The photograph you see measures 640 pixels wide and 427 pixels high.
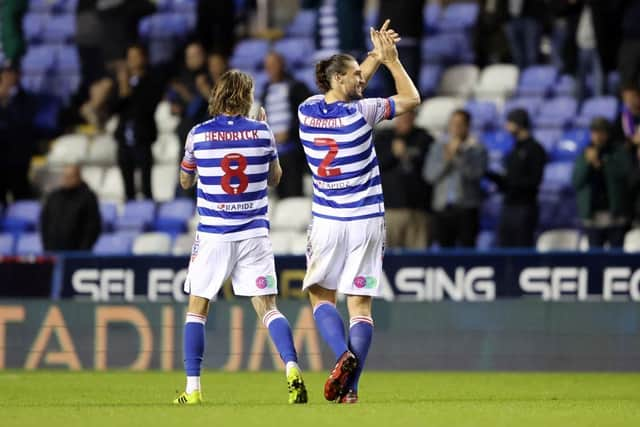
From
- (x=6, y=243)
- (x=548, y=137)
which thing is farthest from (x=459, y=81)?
(x=6, y=243)

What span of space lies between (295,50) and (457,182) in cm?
475

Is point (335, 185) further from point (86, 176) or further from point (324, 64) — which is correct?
point (86, 176)

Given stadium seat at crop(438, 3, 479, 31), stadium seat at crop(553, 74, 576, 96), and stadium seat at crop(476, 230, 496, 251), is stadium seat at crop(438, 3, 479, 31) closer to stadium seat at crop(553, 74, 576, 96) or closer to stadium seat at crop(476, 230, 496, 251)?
stadium seat at crop(553, 74, 576, 96)

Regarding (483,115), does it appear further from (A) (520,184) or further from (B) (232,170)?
(B) (232,170)

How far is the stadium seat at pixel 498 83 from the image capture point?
60.1 feet

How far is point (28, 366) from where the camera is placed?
1478cm

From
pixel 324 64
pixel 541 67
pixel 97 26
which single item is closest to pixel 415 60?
pixel 541 67

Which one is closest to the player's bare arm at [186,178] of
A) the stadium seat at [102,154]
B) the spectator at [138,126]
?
the spectator at [138,126]

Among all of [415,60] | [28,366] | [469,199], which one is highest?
[415,60]

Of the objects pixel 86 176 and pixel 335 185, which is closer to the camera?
pixel 335 185

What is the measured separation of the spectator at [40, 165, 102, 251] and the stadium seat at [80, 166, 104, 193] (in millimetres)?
2317

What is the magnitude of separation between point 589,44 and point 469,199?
2763 mm

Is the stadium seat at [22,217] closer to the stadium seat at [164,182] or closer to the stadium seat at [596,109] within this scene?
the stadium seat at [164,182]

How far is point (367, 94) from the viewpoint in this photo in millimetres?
17812
